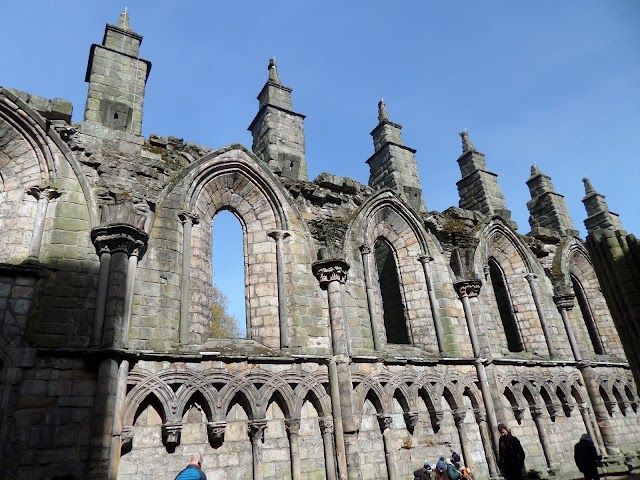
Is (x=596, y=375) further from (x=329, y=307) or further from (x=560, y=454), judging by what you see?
(x=329, y=307)

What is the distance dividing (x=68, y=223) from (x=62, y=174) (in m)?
0.86

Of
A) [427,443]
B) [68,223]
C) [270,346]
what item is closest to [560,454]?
[427,443]

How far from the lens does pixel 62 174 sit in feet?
22.8

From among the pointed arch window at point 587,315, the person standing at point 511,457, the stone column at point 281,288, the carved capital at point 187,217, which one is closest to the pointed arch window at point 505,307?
the pointed arch window at point 587,315

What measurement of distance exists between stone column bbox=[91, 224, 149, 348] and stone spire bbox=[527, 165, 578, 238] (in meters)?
11.6

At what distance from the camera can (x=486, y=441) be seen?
8852mm

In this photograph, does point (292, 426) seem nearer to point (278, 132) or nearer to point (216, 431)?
point (216, 431)

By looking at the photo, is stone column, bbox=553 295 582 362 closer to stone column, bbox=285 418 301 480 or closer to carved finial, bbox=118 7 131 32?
stone column, bbox=285 418 301 480

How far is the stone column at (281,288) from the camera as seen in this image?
759 centimetres

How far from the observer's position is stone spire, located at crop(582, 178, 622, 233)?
56.0ft

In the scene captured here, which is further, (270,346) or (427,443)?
(427,443)

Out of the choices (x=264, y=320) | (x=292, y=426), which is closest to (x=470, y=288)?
(x=264, y=320)

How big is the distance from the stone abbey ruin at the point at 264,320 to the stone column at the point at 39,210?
0.03 m

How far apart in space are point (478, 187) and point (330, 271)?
286 inches
